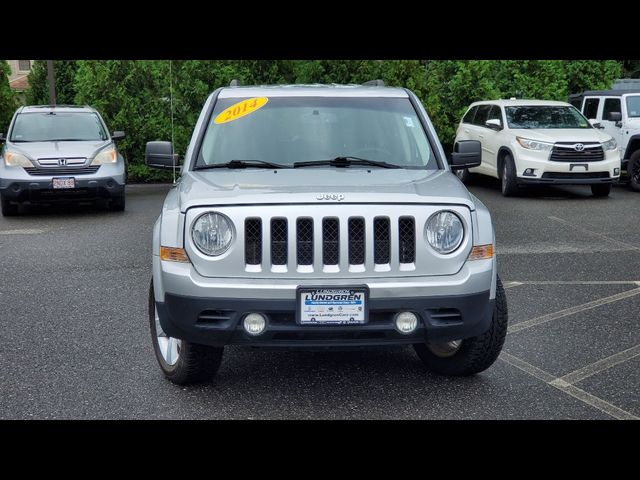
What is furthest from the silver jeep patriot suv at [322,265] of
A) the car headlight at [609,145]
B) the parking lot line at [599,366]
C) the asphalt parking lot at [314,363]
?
the car headlight at [609,145]

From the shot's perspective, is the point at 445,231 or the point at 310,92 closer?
the point at 445,231

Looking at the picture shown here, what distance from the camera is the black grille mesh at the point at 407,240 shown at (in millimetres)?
4352

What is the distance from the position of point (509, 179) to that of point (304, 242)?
11.8 m

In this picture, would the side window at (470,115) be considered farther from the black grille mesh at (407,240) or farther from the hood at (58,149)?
the black grille mesh at (407,240)

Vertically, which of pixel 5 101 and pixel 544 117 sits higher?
pixel 544 117

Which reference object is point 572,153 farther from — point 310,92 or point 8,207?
point 310,92

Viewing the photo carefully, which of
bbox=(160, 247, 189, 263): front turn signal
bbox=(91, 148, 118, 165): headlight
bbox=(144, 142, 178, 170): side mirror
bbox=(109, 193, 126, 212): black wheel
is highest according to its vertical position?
bbox=(144, 142, 178, 170): side mirror

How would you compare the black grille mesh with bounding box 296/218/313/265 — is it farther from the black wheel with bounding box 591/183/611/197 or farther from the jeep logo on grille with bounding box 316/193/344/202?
the black wheel with bounding box 591/183/611/197

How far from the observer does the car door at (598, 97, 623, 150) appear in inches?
668

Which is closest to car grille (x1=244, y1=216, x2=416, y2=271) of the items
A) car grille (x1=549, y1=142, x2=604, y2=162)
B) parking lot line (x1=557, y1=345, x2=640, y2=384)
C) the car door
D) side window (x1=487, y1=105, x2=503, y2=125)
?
parking lot line (x1=557, y1=345, x2=640, y2=384)

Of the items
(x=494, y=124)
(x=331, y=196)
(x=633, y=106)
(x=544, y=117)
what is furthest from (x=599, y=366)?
(x=633, y=106)

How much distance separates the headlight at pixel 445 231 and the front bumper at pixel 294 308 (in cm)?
14

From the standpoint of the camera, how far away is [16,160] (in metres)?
→ 13.1

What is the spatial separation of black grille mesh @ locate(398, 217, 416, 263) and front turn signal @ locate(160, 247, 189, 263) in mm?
1123
